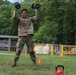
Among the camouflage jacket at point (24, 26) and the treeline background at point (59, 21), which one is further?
the treeline background at point (59, 21)

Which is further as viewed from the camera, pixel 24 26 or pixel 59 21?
pixel 59 21

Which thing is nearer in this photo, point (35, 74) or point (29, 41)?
point (35, 74)

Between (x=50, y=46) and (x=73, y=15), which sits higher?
(x=73, y=15)

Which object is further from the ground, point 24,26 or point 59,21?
point 24,26

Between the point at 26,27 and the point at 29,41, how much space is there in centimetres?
48

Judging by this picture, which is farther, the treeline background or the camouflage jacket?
the treeline background

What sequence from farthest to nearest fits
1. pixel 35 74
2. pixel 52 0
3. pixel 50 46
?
1. pixel 52 0
2. pixel 50 46
3. pixel 35 74

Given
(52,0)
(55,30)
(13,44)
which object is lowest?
Answer: (13,44)

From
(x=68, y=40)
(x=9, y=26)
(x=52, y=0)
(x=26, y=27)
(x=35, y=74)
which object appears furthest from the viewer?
(x=9, y=26)

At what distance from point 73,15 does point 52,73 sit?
38.0m

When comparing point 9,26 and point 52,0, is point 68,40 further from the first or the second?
point 9,26

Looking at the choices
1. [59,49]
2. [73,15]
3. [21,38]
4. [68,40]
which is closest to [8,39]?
[68,40]

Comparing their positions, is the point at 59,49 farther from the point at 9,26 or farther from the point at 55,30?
the point at 9,26

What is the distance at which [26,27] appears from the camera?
10.0 meters
